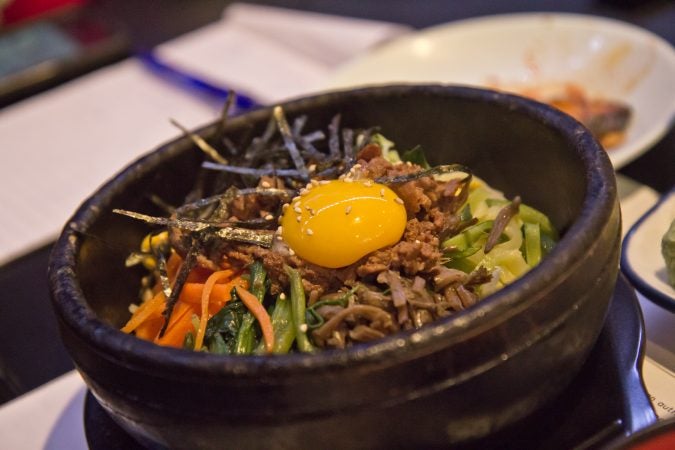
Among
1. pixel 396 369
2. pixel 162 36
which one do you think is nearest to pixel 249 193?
pixel 396 369

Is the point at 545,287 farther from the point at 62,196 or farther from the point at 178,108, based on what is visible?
the point at 178,108

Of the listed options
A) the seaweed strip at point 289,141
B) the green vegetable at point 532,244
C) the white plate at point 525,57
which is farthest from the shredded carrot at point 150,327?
the white plate at point 525,57

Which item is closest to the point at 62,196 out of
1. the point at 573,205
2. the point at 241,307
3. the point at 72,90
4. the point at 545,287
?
the point at 72,90

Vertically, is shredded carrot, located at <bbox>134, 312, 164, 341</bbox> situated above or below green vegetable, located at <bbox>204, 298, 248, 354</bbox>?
below

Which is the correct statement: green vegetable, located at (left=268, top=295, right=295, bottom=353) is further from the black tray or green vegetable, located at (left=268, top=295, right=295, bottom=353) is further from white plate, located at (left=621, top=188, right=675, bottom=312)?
white plate, located at (left=621, top=188, right=675, bottom=312)

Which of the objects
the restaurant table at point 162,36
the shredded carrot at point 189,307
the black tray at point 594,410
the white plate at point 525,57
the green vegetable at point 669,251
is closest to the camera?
the black tray at point 594,410

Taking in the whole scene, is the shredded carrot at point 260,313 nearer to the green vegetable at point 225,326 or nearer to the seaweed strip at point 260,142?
the green vegetable at point 225,326

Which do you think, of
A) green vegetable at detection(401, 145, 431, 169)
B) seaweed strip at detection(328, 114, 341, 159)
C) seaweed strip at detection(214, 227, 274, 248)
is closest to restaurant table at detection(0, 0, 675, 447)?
seaweed strip at detection(214, 227, 274, 248)
